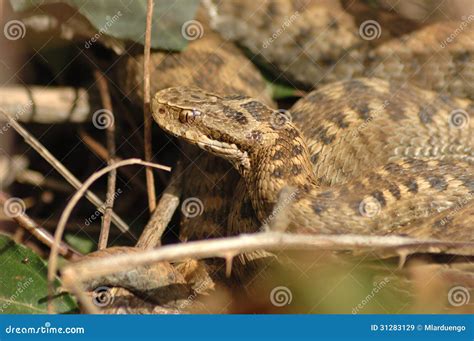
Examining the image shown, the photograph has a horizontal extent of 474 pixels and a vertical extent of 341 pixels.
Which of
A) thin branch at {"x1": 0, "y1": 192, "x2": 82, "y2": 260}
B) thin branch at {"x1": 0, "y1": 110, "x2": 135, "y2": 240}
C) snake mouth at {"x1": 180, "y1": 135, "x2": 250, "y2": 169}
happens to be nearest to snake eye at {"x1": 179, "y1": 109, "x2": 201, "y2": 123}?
snake mouth at {"x1": 180, "y1": 135, "x2": 250, "y2": 169}

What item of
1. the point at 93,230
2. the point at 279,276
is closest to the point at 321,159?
the point at 279,276

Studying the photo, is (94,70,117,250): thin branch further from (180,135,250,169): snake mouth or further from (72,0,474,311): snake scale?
(180,135,250,169): snake mouth

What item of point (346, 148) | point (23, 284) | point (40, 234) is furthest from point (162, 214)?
point (346, 148)

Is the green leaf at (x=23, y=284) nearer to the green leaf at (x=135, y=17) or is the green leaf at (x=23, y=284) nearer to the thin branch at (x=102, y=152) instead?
the thin branch at (x=102, y=152)

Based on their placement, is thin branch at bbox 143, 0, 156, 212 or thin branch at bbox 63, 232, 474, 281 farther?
thin branch at bbox 143, 0, 156, 212

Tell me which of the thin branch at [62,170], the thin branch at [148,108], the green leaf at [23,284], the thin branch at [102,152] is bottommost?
the green leaf at [23,284]

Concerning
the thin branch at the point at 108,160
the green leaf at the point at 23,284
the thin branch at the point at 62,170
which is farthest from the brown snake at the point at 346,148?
the green leaf at the point at 23,284
